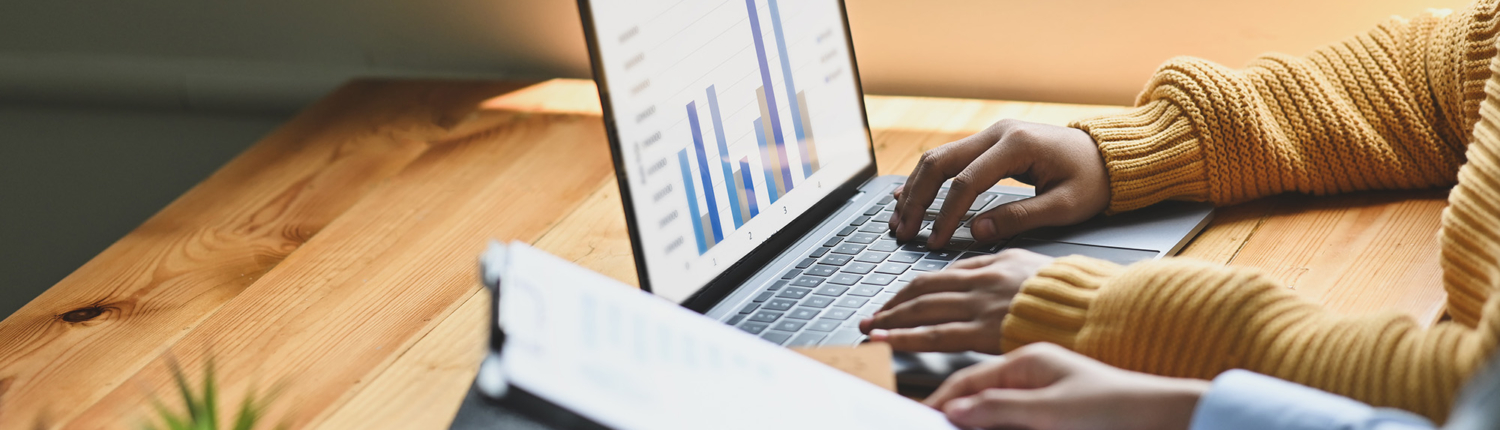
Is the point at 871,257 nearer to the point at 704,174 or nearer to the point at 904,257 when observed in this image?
the point at 904,257

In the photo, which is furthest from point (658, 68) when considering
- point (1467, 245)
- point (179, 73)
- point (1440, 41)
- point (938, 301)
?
point (179, 73)

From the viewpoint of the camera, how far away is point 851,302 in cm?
68

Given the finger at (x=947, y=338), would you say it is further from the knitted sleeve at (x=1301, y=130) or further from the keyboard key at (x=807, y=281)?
the knitted sleeve at (x=1301, y=130)

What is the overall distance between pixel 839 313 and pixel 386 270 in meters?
0.36

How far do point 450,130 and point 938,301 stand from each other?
0.70 meters

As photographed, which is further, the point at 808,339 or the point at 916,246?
the point at 916,246

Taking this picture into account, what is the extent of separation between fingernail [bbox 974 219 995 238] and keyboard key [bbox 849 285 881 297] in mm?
97

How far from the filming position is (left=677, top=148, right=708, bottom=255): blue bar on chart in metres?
0.67

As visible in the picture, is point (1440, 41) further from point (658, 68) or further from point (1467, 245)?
point (658, 68)

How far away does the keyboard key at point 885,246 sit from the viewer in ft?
2.52

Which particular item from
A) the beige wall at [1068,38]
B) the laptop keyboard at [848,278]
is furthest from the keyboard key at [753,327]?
the beige wall at [1068,38]

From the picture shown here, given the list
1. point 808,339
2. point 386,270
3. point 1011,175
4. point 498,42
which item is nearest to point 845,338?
point 808,339

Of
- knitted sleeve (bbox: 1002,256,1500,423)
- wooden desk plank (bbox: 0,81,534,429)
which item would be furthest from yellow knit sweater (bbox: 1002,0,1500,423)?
wooden desk plank (bbox: 0,81,534,429)

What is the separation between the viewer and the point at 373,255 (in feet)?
2.83
